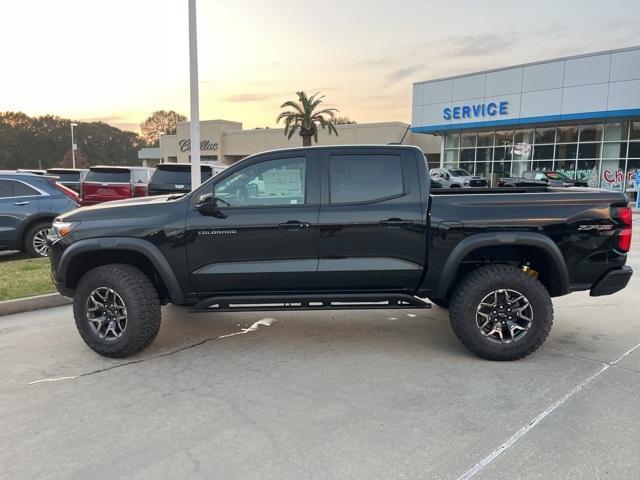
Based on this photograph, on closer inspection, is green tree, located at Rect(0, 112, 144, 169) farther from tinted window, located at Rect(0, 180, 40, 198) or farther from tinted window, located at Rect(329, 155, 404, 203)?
tinted window, located at Rect(329, 155, 404, 203)

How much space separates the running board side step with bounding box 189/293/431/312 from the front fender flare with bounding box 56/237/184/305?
13.6 inches

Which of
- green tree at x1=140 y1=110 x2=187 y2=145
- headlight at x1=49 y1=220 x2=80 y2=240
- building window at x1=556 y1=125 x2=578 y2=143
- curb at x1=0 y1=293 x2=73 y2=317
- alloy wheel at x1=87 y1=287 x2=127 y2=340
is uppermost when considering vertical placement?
green tree at x1=140 y1=110 x2=187 y2=145

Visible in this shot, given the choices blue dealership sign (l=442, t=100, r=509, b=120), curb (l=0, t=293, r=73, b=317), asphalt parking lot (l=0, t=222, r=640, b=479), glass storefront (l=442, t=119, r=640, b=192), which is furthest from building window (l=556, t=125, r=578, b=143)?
→ curb (l=0, t=293, r=73, b=317)

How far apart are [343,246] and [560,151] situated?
32138 millimetres

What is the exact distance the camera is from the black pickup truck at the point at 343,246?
14.4 ft

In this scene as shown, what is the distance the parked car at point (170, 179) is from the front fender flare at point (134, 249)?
8.13 metres

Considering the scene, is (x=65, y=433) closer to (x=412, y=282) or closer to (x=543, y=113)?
(x=412, y=282)

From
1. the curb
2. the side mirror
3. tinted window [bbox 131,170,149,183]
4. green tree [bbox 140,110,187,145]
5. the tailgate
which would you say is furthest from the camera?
green tree [bbox 140,110,187,145]

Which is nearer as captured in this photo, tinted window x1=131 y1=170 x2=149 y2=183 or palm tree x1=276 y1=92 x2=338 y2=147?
tinted window x1=131 y1=170 x2=149 y2=183

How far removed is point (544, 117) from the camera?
3172cm

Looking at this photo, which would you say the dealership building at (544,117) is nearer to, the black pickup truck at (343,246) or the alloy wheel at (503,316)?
the black pickup truck at (343,246)

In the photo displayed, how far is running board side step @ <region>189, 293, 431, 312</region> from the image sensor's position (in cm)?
451

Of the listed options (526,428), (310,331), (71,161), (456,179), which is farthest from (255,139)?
(71,161)

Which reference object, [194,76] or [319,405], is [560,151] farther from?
[319,405]
